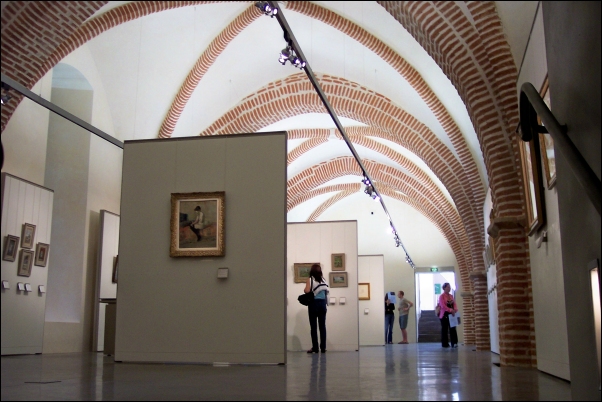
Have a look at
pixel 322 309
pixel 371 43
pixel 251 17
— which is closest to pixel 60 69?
pixel 251 17

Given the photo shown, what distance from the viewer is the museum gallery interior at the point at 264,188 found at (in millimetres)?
4020

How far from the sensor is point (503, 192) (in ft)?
26.1

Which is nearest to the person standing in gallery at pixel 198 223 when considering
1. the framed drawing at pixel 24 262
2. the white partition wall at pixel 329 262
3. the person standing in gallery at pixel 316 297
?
the framed drawing at pixel 24 262

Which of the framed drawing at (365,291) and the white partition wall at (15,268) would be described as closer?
the white partition wall at (15,268)

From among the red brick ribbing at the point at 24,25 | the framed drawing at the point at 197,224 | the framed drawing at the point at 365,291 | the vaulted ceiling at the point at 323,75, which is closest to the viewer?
the red brick ribbing at the point at 24,25

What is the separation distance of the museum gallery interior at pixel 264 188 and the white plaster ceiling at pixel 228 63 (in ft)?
0.14

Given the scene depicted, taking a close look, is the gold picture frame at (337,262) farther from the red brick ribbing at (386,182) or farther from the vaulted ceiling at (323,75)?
the red brick ribbing at (386,182)

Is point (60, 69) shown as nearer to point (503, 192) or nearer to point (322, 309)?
point (322, 309)

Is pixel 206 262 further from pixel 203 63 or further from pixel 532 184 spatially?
pixel 203 63

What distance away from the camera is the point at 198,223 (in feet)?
24.2

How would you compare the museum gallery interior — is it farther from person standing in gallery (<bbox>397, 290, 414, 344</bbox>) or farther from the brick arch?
person standing in gallery (<bbox>397, 290, 414, 344</bbox>)

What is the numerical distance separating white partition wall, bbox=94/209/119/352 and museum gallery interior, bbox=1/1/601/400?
0.14 ft

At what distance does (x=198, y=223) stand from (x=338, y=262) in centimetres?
662

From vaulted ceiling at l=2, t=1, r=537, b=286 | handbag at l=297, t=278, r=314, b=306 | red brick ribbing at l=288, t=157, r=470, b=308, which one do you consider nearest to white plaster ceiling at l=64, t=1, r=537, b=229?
vaulted ceiling at l=2, t=1, r=537, b=286
